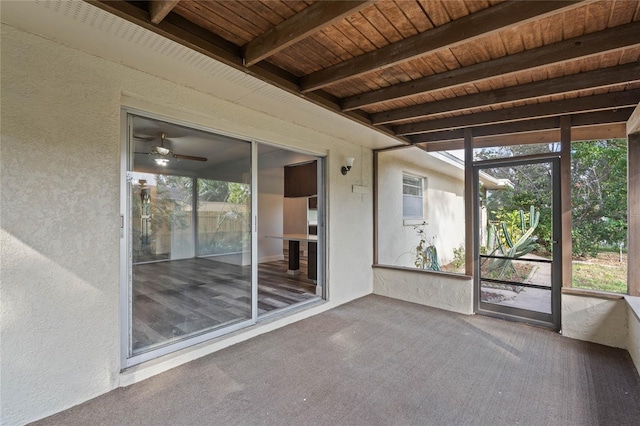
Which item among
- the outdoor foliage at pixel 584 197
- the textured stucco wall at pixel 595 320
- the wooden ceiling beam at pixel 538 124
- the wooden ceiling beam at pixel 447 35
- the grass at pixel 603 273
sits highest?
the wooden ceiling beam at pixel 447 35

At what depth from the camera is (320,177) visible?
438cm

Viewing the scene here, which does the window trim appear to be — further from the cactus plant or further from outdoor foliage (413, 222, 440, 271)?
the cactus plant

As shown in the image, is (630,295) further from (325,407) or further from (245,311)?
(245,311)

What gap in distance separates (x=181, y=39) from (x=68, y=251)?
1.66 m

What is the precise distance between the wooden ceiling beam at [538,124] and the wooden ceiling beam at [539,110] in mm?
346

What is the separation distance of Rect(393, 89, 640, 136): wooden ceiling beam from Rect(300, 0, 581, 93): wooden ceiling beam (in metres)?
1.97

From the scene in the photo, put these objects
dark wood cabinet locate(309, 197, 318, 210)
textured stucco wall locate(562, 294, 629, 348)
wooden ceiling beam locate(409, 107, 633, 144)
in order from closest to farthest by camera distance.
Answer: textured stucco wall locate(562, 294, 629, 348), wooden ceiling beam locate(409, 107, 633, 144), dark wood cabinet locate(309, 197, 318, 210)

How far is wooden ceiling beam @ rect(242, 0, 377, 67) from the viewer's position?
1.65 m

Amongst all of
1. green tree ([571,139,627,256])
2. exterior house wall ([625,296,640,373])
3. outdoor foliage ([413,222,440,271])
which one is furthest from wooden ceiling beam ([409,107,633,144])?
outdoor foliage ([413,222,440,271])

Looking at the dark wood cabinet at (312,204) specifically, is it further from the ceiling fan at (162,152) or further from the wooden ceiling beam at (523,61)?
the ceiling fan at (162,152)

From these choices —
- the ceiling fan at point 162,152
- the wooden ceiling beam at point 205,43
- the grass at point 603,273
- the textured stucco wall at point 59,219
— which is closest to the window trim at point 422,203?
the grass at point 603,273

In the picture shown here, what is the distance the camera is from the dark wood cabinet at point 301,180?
5.53 metres

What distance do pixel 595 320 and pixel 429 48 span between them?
340 centimetres

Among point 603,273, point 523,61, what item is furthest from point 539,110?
point 603,273
